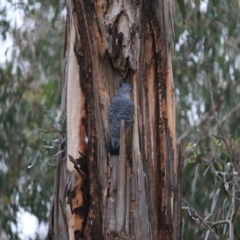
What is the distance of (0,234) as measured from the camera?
603cm

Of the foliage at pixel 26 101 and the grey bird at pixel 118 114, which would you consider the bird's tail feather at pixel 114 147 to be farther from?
the foliage at pixel 26 101

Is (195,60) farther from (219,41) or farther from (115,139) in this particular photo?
(115,139)

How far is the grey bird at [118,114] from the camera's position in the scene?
2367mm

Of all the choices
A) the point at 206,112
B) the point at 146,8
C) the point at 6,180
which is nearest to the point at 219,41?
the point at 206,112

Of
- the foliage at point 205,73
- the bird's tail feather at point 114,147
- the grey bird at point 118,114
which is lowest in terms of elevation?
the bird's tail feather at point 114,147

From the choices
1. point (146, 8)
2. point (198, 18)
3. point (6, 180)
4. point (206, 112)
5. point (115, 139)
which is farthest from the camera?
point (206, 112)

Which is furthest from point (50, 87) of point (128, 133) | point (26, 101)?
point (128, 133)

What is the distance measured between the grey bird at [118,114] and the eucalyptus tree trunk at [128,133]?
3cm

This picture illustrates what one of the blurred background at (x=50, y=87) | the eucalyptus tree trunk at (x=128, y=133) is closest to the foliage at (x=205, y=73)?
the blurred background at (x=50, y=87)

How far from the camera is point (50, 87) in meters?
6.13

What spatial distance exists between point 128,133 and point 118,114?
86mm

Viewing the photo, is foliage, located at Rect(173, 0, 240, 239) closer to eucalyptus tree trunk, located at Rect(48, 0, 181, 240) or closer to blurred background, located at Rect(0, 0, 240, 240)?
blurred background, located at Rect(0, 0, 240, 240)

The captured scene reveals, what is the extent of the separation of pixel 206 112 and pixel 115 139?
4.24 m

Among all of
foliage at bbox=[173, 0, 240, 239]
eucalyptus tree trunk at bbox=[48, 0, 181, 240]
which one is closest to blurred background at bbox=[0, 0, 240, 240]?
foliage at bbox=[173, 0, 240, 239]
